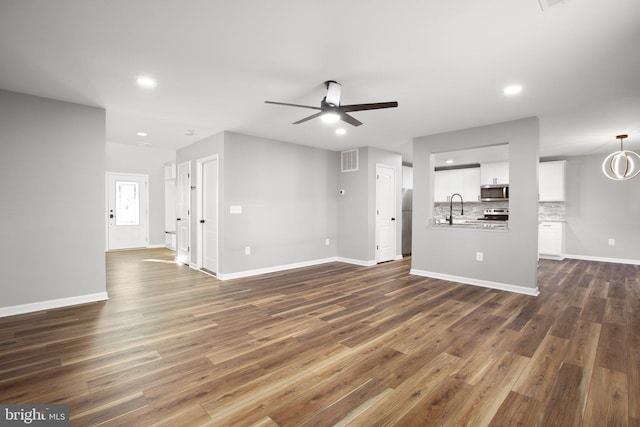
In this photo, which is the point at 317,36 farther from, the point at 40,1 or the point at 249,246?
the point at 249,246

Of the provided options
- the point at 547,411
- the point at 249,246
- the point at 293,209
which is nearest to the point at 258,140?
the point at 293,209

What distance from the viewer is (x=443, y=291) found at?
4312mm

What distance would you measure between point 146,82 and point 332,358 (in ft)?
10.8

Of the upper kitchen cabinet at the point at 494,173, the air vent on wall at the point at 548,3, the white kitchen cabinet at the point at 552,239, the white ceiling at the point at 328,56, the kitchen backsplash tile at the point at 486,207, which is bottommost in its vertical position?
the white kitchen cabinet at the point at 552,239

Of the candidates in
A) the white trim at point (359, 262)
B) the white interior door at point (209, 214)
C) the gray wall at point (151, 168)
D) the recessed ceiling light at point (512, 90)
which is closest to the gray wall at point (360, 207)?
the white trim at point (359, 262)

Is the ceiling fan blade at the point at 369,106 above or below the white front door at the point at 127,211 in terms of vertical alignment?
above

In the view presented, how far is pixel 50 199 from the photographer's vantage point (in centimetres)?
354

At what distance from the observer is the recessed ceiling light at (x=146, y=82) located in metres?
3.01

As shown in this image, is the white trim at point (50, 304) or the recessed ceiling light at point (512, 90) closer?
the recessed ceiling light at point (512, 90)

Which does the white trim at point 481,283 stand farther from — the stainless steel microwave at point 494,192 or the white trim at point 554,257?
the white trim at point 554,257

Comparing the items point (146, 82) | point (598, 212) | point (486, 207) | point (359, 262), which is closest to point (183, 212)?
point (146, 82)

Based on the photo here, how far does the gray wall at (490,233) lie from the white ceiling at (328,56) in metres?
0.37

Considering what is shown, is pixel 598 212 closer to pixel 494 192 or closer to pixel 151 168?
pixel 494 192

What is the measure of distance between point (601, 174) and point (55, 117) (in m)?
10.3
